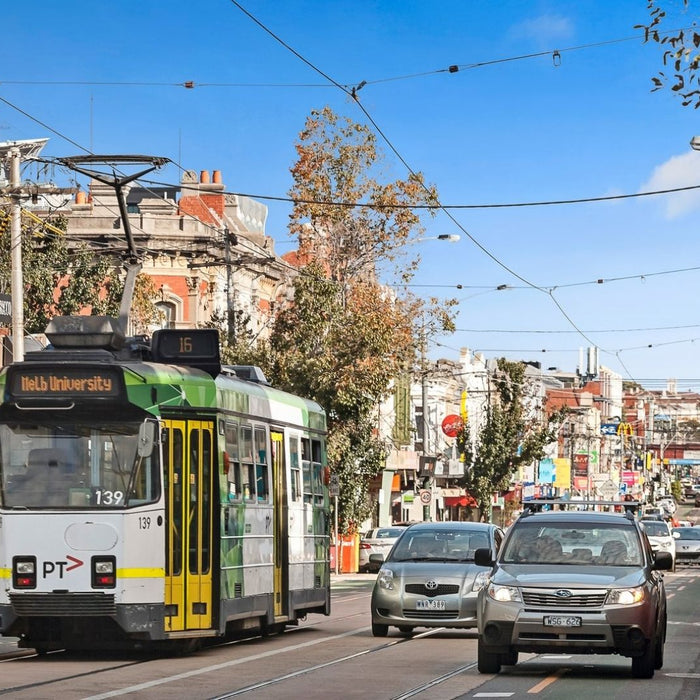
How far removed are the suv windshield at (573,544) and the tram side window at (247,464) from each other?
11.4 ft

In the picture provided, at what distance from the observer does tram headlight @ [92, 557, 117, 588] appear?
56.6ft

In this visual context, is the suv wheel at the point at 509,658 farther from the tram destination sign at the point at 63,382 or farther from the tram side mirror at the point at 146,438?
the tram destination sign at the point at 63,382

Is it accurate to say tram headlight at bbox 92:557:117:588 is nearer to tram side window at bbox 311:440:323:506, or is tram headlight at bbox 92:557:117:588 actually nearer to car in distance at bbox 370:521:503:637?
car in distance at bbox 370:521:503:637

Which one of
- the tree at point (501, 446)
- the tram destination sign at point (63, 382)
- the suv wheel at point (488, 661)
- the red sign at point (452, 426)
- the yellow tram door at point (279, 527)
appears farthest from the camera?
the tree at point (501, 446)

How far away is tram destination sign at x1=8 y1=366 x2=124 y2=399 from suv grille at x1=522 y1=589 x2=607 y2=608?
4.90m

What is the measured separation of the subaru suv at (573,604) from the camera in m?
16.2

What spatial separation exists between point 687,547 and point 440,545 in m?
41.0

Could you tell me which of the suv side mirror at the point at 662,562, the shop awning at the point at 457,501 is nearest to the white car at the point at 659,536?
the shop awning at the point at 457,501

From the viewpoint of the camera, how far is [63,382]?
17.7 m

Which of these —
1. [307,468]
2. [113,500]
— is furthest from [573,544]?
[307,468]

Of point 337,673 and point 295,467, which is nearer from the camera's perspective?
point 337,673

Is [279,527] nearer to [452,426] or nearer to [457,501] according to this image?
[452,426]

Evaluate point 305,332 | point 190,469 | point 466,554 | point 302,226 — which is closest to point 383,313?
point 305,332

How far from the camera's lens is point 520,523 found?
17781mm
